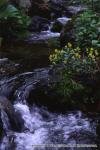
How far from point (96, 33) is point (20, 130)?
4.50 metres

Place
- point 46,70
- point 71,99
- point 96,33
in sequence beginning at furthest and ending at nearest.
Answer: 1. point 96,33
2. point 46,70
3. point 71,99

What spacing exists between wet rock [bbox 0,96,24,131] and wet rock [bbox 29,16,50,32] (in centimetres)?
878

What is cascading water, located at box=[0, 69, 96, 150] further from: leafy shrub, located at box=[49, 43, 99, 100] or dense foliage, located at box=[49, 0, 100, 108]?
leafy shrub, located at box=[49, 43, 99, 100]

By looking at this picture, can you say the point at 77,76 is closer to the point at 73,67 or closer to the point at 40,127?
the point at 73,67

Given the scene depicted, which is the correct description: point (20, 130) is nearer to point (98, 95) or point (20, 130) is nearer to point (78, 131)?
point (78, 131)

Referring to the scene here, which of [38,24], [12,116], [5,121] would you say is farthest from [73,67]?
[38,24]

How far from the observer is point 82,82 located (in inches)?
338

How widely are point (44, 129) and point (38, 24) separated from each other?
9757 millimetres

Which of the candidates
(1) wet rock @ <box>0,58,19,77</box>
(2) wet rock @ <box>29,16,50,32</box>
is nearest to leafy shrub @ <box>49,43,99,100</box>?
(1) wet rock @ <box>0,58,19,77</box>

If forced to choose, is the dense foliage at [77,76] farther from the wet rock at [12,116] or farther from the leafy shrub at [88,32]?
the leafy shrub at [88,32]

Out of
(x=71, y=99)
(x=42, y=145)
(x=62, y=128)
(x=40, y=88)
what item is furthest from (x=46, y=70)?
(x=42, y=145)

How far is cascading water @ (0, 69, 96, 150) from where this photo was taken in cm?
707

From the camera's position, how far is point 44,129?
24.9 ft

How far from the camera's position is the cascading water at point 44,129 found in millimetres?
7073
